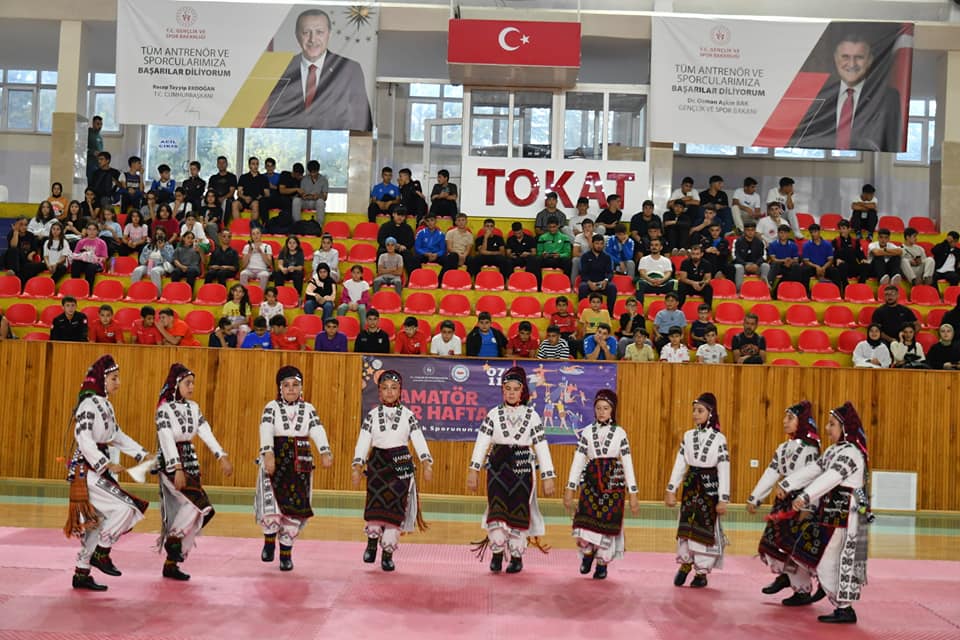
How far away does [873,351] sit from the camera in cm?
1596

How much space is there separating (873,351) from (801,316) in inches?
68.5

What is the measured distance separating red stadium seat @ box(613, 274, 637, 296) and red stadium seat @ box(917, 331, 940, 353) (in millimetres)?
4578

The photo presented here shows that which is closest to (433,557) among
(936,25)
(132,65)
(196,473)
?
(196,473)

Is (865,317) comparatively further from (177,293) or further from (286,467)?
(286,467)

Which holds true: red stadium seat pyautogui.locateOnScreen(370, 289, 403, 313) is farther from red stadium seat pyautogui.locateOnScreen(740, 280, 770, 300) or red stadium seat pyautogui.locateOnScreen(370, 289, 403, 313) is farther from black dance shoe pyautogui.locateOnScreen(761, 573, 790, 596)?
black dance shoe pyautogui.locateOnScreen(761, 573, 790, 596)

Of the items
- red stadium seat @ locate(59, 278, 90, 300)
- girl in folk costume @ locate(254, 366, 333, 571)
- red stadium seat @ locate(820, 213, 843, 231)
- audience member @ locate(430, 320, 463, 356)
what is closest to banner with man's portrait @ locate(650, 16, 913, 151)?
red stadium seat @ locate(820, 213, 843, 231)

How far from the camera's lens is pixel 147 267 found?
1780cm

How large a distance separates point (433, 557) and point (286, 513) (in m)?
1.59

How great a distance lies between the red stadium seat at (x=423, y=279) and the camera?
18.1 m

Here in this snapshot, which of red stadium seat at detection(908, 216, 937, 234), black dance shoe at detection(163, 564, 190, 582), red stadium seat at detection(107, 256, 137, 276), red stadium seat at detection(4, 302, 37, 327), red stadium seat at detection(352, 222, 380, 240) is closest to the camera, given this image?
black dance shoe at detection(163, 564, 190, 582)

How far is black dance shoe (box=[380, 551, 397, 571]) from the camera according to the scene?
9.27 metres

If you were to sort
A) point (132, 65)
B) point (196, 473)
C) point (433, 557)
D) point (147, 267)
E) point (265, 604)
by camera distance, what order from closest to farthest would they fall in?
point (265, 604)
point (196, 473)
point (433, 557)
point (147, 267)
point (132, 65)

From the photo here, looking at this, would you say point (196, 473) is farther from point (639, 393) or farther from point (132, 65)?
point (132, 65)

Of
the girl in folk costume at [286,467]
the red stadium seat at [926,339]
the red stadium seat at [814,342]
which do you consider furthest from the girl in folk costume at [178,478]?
the red stadium seat at [926,339]
